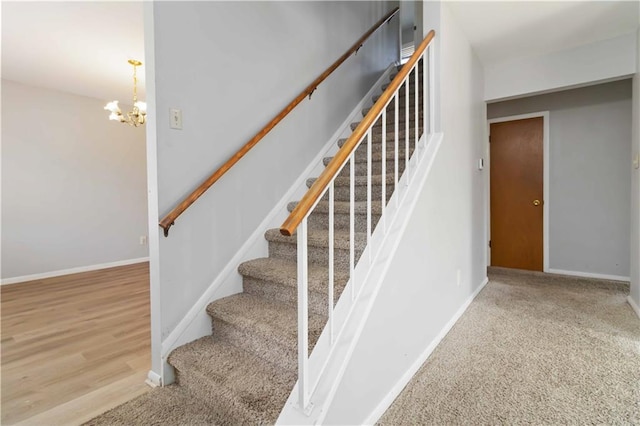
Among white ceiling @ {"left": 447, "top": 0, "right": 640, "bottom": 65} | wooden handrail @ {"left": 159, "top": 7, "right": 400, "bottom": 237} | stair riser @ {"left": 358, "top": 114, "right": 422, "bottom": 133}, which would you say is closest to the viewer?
wooden handrail @ {"left": 159, "top": 7, "right": 400, "bottom": 237}

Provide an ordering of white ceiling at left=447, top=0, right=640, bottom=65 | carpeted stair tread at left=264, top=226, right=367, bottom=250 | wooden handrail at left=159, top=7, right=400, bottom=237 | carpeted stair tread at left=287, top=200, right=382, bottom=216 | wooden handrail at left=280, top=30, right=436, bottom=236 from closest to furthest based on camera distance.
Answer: wooden handrail at left=280, top=30, right=436, bottom=236
wooden handrail at left=159, top=7, right=400, bottom=237
carpeted stair tread at left=264, top=226, right=367, bottom=250
carpeted stair tread at left=287, top=200, right=382, bottom=216
white ceiling at left=447, top=0, right=640, bottom=65

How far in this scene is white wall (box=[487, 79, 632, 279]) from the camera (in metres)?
3.30

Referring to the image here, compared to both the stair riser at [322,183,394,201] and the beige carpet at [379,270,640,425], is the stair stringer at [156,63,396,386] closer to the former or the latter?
the stair riser at [322,183,394,201]

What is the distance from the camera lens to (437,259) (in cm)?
201

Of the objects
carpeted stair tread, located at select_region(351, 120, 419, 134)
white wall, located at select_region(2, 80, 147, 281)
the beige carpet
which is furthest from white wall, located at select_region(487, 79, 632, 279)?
white wall, located at select_region(2, 80, 147, 281)

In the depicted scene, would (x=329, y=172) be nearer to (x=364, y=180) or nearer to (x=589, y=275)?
(x=364, y=180)

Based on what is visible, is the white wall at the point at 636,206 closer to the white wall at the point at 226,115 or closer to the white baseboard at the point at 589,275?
the white baseboard at the point at 589,275

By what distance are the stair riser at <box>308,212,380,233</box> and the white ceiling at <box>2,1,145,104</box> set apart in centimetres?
224

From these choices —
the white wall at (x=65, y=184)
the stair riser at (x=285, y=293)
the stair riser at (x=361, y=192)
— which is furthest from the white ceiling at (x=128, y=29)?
the stair riser at (x=285, y=293)

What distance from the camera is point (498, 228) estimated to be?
161 inches

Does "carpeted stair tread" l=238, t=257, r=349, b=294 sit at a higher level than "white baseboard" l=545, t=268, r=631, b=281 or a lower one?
higher

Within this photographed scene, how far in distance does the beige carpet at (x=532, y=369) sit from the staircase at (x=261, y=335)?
0.54 metres

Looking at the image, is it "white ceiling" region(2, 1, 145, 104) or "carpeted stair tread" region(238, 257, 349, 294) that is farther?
"white ceiling" region(2, 1, 145, 104)

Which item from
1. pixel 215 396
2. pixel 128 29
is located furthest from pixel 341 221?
pixel 128 29
